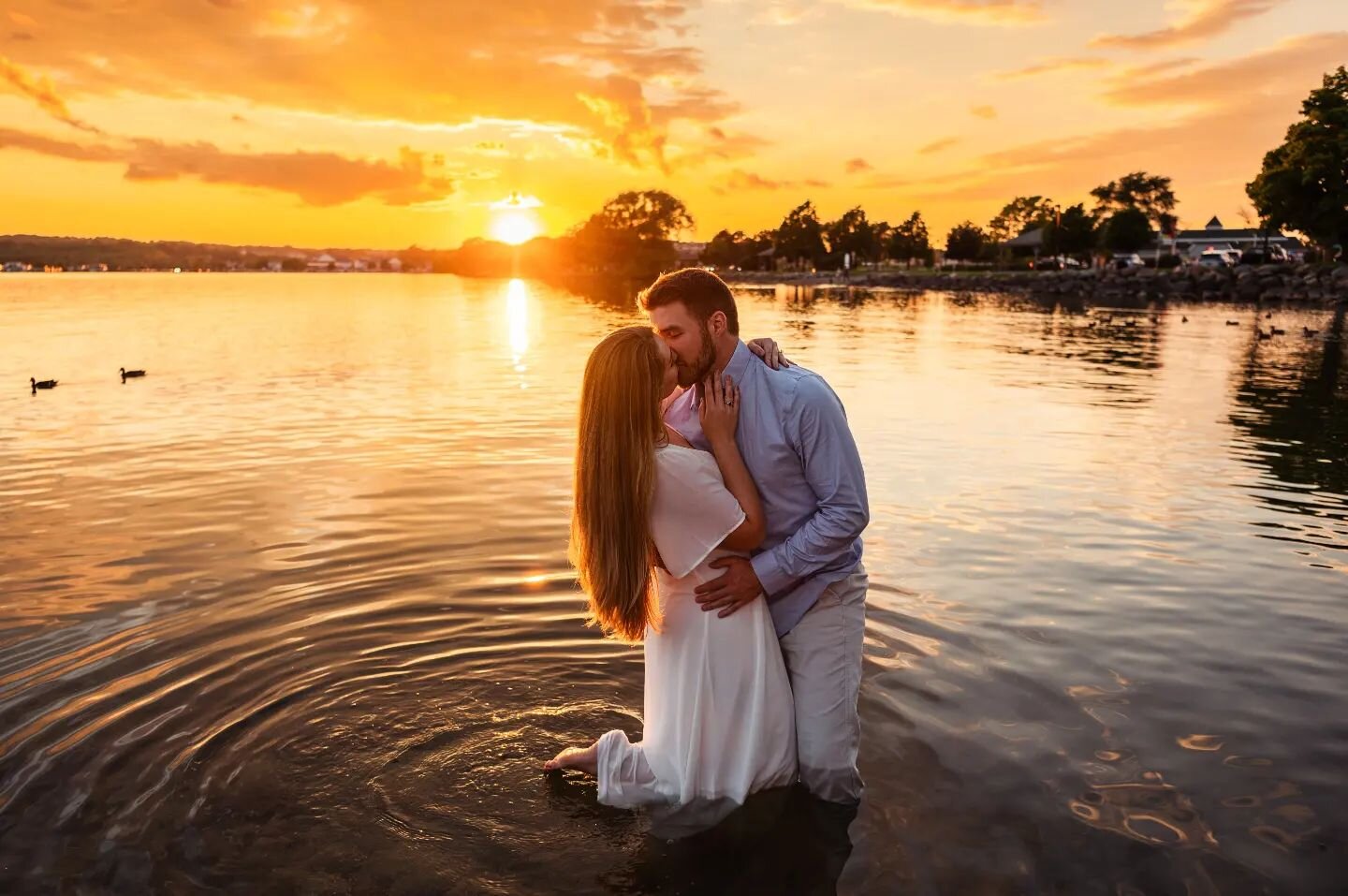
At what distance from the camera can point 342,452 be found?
52.4ft

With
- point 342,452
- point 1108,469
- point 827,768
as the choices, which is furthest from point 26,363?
point 827,768

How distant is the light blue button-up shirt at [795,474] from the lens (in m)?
4.63

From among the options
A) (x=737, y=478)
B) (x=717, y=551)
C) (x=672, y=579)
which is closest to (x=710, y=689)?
(x=672, y=579)

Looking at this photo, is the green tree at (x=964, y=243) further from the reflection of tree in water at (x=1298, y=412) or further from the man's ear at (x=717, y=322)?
the man's ear at (x=717, y=322)

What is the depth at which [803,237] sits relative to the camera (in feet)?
622

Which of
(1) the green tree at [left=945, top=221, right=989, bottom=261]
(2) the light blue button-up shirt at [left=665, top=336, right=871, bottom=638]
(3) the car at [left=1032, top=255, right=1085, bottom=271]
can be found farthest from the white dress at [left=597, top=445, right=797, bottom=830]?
(1) the green tree at [left=945, top=221, right=989, bottom=261]

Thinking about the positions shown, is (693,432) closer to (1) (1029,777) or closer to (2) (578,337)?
(1) (1029,777)

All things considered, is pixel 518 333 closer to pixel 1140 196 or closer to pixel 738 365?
pixel 738 365

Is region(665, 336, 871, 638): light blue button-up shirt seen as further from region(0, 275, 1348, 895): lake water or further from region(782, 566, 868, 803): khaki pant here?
region(0, 275, 1348, 895): lake water

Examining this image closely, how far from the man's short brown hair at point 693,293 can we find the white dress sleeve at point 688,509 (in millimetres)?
680

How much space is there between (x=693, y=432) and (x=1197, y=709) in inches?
176

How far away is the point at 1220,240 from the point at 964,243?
5337 cm

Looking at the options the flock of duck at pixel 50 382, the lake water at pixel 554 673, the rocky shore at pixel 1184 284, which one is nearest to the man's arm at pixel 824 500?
the lake water at pixel 554 673

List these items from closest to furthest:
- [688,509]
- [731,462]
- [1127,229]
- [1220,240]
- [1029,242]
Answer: [688,509]
[731,462]
[1127,229]
[1029,242]
[1220,240]
